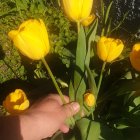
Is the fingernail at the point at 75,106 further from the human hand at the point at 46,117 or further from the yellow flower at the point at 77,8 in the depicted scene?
the yellow flower at the point at 77,8

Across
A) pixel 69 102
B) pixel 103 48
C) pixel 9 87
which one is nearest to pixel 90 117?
pixel 69 102

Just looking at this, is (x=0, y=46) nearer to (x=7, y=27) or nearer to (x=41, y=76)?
(x=7, y=27)

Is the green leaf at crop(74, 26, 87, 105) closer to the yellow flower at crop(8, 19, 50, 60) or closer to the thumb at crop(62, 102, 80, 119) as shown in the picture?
the thumb at crop(62, 102, 80, 119)

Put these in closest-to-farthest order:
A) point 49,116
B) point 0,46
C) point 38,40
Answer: point 38,40 < point 49,116 < point 0,46

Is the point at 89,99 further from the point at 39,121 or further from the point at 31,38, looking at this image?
the point at 31,38

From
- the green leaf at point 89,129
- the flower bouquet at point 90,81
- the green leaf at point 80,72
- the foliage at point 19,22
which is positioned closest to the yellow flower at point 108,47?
the flower bouquet at point 90,81

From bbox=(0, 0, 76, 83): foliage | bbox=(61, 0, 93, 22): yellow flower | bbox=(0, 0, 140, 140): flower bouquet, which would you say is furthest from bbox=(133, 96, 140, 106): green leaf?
bbox=(0, 0, 76, 83): foliage

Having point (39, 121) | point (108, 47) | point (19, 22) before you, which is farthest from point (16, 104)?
point (19, 22)
